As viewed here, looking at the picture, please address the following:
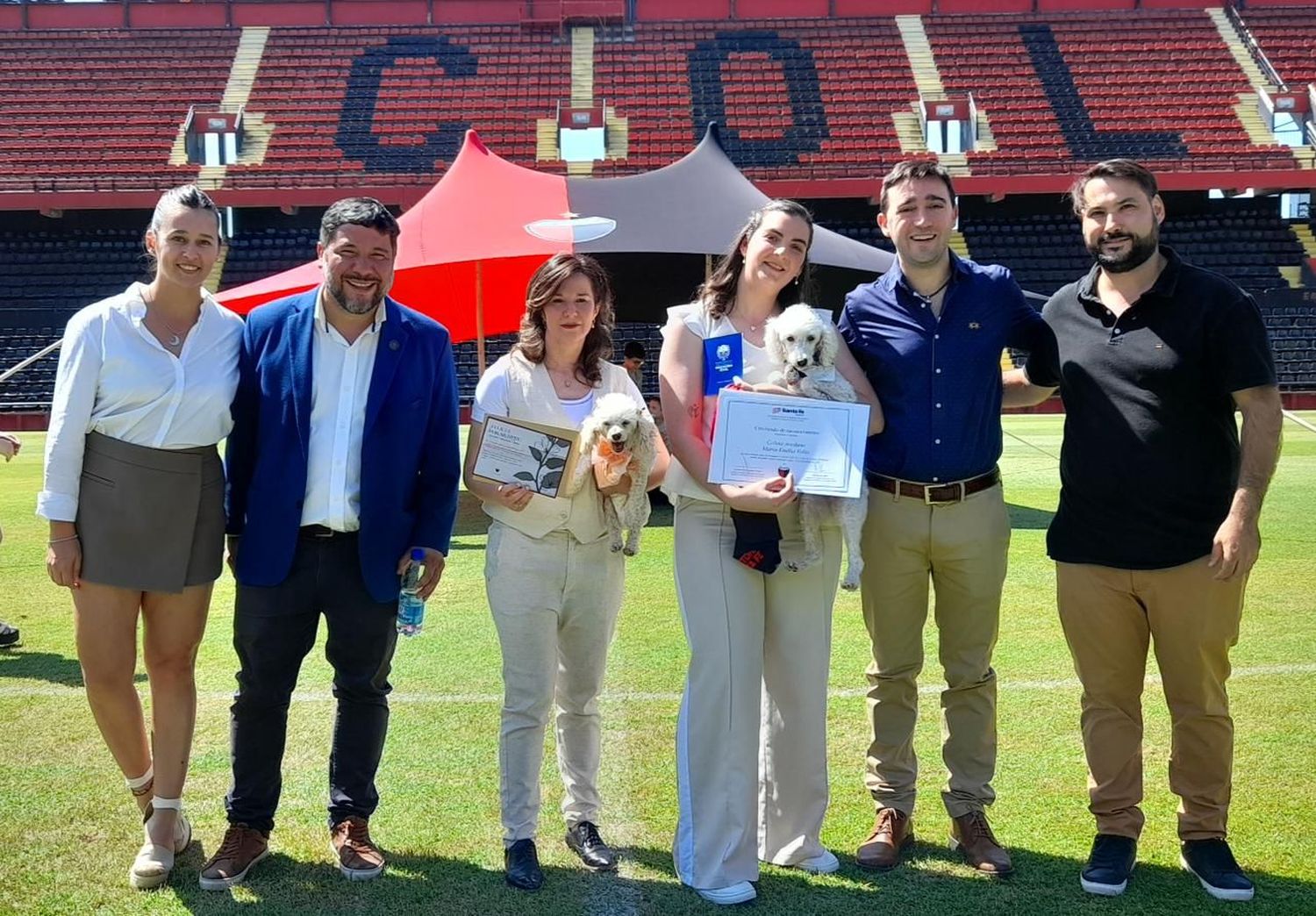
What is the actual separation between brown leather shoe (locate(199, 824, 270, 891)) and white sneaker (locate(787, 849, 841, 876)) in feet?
4.81

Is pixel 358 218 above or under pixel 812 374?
above

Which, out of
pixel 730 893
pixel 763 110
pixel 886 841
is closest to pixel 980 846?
pixel 886 841

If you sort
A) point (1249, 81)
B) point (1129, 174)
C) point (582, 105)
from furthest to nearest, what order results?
point (1249, 81) → point (582, 105) → point (1129, 174)

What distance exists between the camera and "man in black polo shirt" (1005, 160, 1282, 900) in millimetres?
3043

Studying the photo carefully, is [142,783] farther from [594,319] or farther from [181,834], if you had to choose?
[594,319]

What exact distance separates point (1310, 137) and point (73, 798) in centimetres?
2916

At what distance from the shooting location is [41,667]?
17.6 feet

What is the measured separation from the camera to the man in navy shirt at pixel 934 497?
126 inches

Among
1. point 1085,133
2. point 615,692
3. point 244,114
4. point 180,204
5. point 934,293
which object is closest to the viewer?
point 180,204

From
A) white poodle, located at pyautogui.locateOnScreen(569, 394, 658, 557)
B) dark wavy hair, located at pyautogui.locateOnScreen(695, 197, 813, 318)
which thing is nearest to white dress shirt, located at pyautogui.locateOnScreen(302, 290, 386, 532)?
white poodle, located at pyautogui.locateOnScreen(569, 394, 658, 557)

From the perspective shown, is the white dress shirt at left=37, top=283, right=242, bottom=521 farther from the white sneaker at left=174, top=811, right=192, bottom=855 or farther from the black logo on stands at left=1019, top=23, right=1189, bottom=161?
the black logo on stands at left=1019, top=23, right=1189, bottom=161

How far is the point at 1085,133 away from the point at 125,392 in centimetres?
2723

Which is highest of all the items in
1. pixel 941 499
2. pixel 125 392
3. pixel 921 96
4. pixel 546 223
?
pixel 921 96

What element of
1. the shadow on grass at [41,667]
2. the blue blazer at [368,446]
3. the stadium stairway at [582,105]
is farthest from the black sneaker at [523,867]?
the stadium stairway at [582,105]
